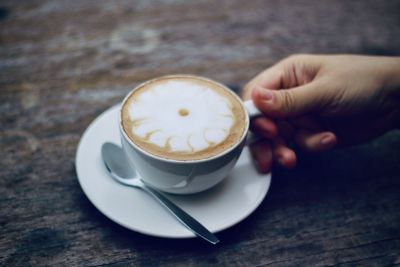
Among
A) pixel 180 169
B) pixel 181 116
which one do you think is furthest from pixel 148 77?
pixel 180 169

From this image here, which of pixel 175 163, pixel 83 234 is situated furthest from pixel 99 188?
pixel 175 163

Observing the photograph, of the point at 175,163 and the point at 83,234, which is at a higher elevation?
the point at 175,163

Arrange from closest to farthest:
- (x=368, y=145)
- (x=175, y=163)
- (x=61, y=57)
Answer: (x=175, y=163), (x=368, y=145), (x=61, y=57)

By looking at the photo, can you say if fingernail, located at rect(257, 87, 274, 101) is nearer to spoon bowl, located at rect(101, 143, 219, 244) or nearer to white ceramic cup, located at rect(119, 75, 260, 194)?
white ceramic cup, located at rect(119, 75, 260, 194)

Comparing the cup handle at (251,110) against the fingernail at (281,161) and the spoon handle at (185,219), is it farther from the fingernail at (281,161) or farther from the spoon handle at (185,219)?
the spoon handle at (185,219)

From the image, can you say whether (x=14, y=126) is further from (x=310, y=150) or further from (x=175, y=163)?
(x=310, y=150)

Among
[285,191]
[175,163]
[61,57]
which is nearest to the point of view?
[175,163]

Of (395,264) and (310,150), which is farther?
(310,150)
